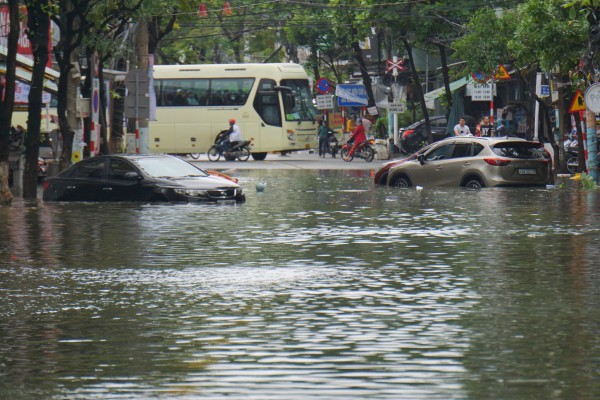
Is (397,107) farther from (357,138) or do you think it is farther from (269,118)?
(269,118)

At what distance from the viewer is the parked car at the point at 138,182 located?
26.9 meters

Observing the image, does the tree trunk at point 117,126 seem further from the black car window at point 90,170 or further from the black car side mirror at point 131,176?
the black car side mirror at point 131,176

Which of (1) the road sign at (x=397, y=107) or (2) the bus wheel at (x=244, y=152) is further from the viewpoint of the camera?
(2) the bus wheel at (x=244, y=152)

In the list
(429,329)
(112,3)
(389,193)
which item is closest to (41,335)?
(429,329)

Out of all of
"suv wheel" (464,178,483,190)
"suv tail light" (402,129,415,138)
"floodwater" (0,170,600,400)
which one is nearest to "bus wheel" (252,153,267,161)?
"suv tail light" (402,129,415,138)

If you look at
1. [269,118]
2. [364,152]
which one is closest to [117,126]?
[364,152]

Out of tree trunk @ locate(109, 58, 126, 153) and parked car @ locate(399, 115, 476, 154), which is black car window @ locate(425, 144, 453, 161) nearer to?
tree trunk @ locate(109, 58, 126, 153)

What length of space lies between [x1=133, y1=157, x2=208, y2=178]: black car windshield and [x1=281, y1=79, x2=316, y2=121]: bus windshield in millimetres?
31426

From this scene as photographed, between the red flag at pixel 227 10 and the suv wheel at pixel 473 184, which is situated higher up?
the red flag at pixel 227 10

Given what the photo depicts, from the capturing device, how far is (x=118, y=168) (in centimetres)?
2773

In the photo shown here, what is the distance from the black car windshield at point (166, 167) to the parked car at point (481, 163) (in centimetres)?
678

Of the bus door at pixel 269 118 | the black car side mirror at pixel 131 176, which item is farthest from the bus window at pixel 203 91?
the black car side mirror at pixel 131 176

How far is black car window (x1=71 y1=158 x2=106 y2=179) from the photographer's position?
91.8 ft

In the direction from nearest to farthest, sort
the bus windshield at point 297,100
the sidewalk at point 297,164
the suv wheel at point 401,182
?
1. the suv wheel at point 401,182
2. the sidewalk at point 297,164
3. the bus windshield at point 297,100
